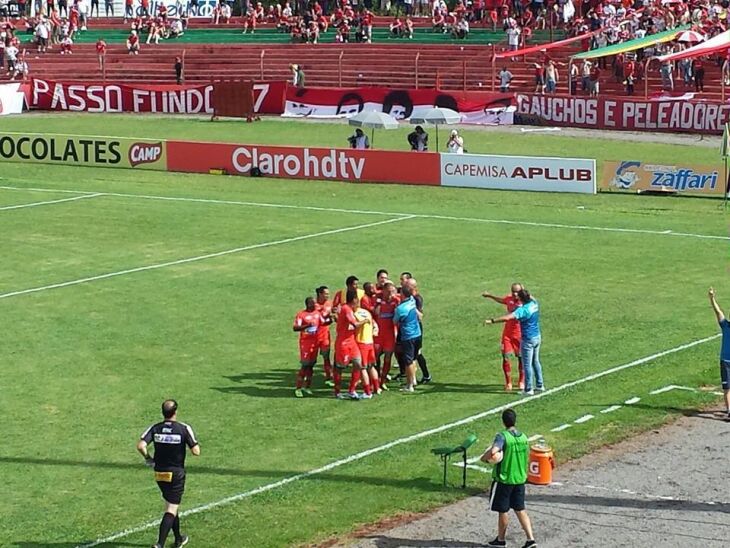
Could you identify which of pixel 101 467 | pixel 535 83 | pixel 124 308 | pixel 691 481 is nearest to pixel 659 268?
pixel 124 308

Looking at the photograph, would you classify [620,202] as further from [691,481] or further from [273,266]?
[691,481]

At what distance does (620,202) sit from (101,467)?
26.7 metres

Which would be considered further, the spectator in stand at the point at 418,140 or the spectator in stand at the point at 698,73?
the spectator in stand at the point at 698,73

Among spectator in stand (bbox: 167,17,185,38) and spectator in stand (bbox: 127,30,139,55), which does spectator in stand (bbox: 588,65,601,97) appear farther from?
spectator in stand (bbox: 167,17,185,38)

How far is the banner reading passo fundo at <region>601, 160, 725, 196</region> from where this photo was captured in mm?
43031

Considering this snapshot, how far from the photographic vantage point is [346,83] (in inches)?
2721

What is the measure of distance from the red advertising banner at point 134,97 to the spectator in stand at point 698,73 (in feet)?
66.3

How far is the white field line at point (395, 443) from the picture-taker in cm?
1664

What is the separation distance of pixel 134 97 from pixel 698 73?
29454 millimetres

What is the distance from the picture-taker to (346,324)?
72.5ft

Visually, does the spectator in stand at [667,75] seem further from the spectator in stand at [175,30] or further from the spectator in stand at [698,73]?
the spectator in stand at [175,30]

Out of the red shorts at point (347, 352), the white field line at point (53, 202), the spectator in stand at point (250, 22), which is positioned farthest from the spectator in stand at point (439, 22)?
the red shorts at point (347, 352)

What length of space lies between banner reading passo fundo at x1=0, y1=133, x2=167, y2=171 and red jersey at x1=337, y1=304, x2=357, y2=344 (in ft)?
101

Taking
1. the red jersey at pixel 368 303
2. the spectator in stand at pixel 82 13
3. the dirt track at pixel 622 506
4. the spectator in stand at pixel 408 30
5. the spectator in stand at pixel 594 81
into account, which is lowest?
the dirt track at pixel 622 506
